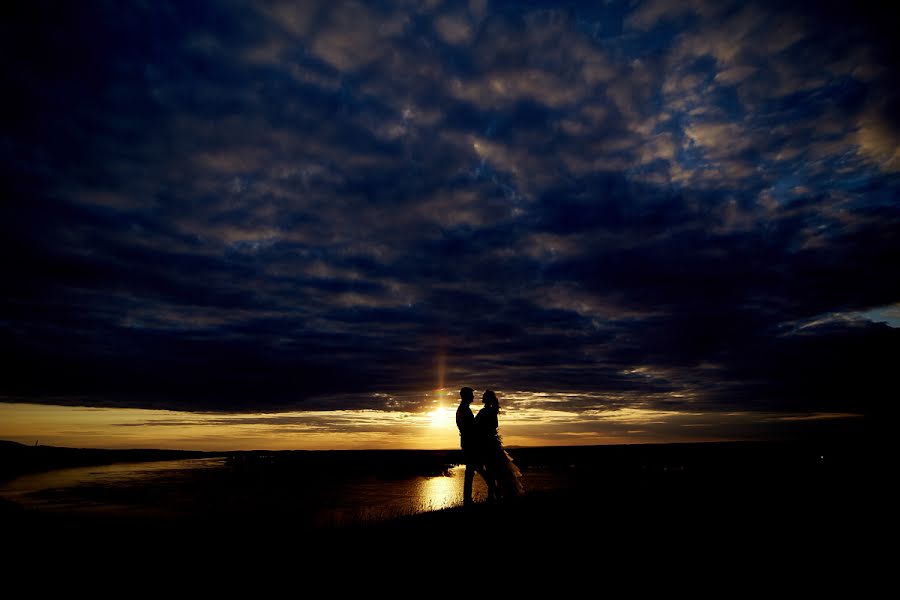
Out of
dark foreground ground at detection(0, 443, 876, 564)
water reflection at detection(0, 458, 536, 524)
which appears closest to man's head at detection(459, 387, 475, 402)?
dark foreground ground at detection(0, 443, 876, 564)

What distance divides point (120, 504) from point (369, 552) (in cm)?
2853

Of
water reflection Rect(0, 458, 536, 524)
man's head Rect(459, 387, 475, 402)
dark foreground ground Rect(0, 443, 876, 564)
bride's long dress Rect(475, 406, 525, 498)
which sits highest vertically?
man's head Rect(459, 387, 475, 402)

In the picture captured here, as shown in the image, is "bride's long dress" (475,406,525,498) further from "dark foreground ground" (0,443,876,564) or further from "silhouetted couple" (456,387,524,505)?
"dark foreground ground" (0,443,876,564)

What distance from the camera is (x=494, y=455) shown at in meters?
13.6

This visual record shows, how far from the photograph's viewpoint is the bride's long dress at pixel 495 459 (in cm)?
1316

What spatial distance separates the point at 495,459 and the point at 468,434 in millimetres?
1321

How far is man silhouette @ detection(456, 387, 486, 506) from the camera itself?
13117mm

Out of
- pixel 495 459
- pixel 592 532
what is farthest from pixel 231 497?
pixel 592 532

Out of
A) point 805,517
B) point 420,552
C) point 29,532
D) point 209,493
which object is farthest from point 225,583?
point 209,493

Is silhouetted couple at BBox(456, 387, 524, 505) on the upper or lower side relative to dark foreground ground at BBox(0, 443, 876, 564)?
upper

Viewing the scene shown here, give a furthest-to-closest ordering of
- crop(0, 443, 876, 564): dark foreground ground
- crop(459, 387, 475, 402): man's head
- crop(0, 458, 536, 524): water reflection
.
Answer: crop(0, 458, 536, 524): water reflection → crop(459, 387, 475, 402): man's head → crop(0, 443, 876, 564): dark foreground ground

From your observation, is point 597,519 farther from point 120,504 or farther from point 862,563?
point 120,504

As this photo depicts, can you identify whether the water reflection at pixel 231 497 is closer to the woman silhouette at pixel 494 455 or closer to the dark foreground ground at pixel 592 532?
the woman silhouette at pixel 494 455


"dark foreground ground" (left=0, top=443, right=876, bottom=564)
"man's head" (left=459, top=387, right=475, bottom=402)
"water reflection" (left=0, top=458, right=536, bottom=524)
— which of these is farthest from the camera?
"water reflection" (left=0, top=458, right=536, bottom=524)
